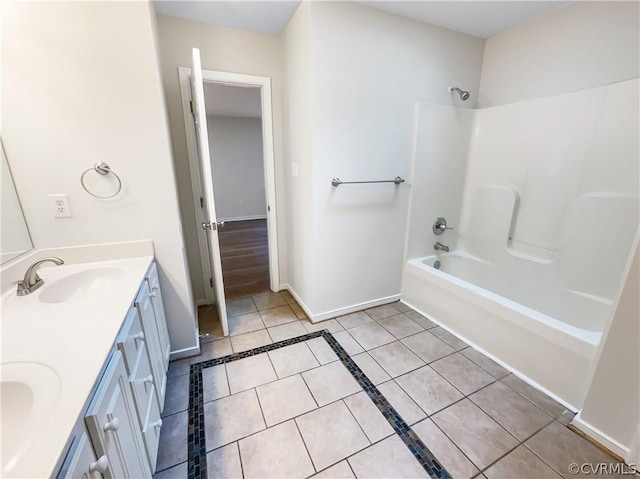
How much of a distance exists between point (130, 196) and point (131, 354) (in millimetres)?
943

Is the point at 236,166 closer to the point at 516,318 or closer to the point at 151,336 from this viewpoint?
the point at 151,336

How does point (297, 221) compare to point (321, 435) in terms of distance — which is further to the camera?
point (297, 221)

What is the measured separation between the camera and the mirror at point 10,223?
49.4 inches

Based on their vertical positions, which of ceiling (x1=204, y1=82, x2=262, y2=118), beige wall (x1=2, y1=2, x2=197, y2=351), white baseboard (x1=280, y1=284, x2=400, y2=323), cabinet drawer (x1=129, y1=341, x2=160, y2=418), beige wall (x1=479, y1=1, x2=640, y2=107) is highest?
ceiling (x1=204, y1=82, x2=262, y2=118)

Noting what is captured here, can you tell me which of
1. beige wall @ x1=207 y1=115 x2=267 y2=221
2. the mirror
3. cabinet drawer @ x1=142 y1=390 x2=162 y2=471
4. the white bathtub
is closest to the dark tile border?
cabinet drawer @ x1=142 y1=390 x2=162 y2=471

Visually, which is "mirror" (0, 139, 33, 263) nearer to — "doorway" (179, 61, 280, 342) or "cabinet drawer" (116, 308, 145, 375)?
"cabinet drawer" (116, 308, 145, 375)

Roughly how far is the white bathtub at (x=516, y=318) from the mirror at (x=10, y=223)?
2657 millimetres

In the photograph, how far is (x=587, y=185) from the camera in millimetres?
1916

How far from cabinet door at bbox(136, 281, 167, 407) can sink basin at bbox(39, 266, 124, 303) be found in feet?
0.56

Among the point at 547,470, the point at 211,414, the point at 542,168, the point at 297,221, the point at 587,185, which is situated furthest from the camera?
the point at 297,221

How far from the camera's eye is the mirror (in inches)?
49.4

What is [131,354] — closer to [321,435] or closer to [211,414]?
[211,414]

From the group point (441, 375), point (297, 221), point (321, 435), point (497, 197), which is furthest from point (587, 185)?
point (321, 435)

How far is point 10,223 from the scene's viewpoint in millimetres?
1298
